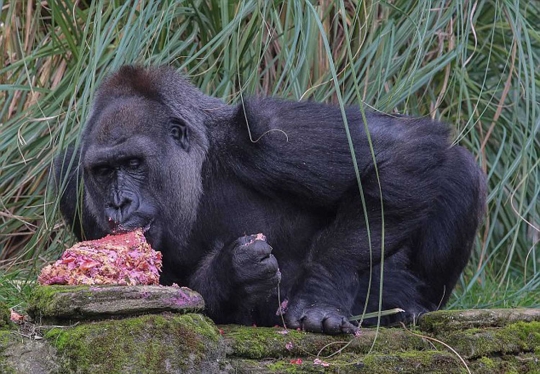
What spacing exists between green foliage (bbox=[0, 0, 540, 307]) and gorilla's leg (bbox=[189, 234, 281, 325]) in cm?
82

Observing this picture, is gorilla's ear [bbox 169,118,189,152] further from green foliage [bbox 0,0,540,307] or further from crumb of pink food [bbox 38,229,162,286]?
crumb of pink food [bbox 38,229,162,286]

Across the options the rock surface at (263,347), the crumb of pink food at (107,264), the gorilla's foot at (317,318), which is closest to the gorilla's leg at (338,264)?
the gorilla's foot at (317,318)

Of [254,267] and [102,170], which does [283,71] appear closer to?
[102,170]

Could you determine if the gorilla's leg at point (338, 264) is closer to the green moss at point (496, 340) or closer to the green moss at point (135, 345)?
the green moss at point (496, 340)

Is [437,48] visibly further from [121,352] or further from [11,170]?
[121,352]

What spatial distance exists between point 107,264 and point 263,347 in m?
0.52

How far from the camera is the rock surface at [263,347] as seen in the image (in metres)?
2.51

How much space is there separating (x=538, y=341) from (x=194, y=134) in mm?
1469

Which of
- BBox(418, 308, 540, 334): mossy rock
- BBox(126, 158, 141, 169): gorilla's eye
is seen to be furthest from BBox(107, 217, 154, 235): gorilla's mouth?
BBox(418, 308, 540, 334): mossy rock

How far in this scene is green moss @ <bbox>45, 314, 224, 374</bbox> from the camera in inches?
98.3

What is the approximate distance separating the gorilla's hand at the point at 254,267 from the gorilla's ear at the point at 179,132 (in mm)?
614

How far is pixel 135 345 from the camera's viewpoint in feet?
8.33

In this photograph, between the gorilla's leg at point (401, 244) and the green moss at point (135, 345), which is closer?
the green moss at point (135, 345)

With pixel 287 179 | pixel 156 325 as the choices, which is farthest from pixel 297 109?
pixel 156 325
